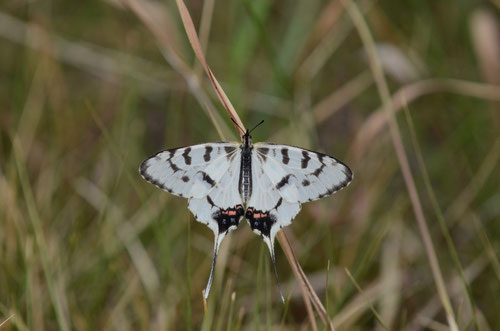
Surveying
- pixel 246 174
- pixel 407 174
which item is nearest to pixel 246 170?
pixel 246 174

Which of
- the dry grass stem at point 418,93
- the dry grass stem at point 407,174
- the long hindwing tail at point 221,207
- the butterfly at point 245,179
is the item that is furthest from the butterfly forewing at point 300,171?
the dry grass stem at point 418,93

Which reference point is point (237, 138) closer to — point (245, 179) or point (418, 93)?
point (245, 179)

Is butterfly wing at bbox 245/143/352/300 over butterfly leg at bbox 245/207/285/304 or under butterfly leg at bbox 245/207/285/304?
over

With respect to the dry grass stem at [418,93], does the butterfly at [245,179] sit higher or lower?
lower

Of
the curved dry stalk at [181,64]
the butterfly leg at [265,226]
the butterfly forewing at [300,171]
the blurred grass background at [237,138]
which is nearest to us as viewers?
the butterfly leg at [265,226]

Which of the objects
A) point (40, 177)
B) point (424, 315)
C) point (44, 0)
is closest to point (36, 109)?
point (40, 177)

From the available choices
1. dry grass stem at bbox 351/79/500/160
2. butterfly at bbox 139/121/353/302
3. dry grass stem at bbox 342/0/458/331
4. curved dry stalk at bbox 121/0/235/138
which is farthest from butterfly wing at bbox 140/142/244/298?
dry grass stem at bbox 351/79/500/160

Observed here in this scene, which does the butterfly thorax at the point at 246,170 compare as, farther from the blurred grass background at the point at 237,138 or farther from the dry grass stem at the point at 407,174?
the dry grass stem at the point at 407,174

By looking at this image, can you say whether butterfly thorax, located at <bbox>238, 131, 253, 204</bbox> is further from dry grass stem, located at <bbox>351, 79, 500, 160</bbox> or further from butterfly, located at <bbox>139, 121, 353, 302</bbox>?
dry grass stem, located at <bbox>351, 79, 500, 160</bbox>
